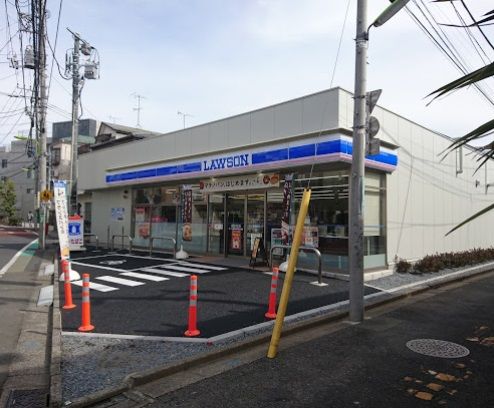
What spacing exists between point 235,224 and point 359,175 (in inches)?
322

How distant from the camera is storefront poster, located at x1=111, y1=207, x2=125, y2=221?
21.0 meters

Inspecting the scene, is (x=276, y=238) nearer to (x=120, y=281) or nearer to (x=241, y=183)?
(x=241, y=183)

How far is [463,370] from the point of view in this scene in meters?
5.08

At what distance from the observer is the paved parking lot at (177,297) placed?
277 inches

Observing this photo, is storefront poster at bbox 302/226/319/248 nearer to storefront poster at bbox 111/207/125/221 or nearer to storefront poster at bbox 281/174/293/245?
storefront poster at bbox 281/174/293/245

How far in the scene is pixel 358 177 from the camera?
754 centimetres

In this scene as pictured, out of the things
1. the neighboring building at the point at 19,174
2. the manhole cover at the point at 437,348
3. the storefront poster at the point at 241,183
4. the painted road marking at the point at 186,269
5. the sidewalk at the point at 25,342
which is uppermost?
the neighboring building at the point at 19,174

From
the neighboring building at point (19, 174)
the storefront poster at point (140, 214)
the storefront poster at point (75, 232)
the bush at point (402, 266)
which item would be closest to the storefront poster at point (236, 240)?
the bush at point (402, 266)

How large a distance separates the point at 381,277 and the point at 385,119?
15.3 feet

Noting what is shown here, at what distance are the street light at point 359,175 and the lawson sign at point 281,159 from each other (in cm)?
214

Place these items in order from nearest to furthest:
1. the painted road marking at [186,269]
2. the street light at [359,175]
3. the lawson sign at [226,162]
Result: the street light at [359,175], the painted road marking at [186,269], the lawson sign at [226,162]

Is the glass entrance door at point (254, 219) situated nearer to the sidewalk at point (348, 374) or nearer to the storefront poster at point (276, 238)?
the storefront poster at point (276, 238)

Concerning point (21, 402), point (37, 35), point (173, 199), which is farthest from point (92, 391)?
point (37, 35)

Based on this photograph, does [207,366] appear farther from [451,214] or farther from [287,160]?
[451,214]
